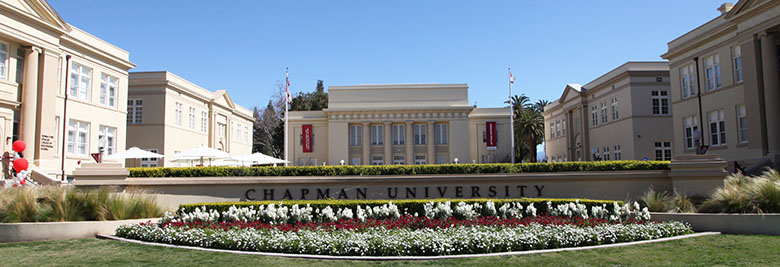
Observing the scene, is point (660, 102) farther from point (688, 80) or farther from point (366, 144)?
point (366, 144)

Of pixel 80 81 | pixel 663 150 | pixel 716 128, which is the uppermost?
pixel 80 81

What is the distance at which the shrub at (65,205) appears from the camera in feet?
38.5

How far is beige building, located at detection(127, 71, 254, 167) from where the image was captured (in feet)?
128

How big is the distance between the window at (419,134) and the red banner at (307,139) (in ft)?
39.0

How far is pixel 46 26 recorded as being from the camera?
28.5 m

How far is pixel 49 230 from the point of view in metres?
11.3

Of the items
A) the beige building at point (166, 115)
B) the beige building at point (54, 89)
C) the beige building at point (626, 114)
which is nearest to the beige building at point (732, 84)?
the beige building at point (626, 114)

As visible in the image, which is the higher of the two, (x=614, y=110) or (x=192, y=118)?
(x=614, y=110)

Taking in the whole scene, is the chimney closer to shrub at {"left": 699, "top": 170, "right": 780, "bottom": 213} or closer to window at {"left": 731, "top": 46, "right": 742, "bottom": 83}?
window at {"left": 731, "top": 46, "right": 742, "bottom": 83}

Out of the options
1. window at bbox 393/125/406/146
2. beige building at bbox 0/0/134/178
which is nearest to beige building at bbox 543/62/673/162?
window at bbox 393/125/406/146

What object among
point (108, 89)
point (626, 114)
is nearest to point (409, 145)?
point (626, 114)

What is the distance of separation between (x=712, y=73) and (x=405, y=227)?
28418 mm

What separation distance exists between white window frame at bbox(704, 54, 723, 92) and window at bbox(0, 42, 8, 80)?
3874 centimetres

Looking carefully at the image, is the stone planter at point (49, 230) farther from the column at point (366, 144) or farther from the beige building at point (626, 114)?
the column at point (366, 144)
